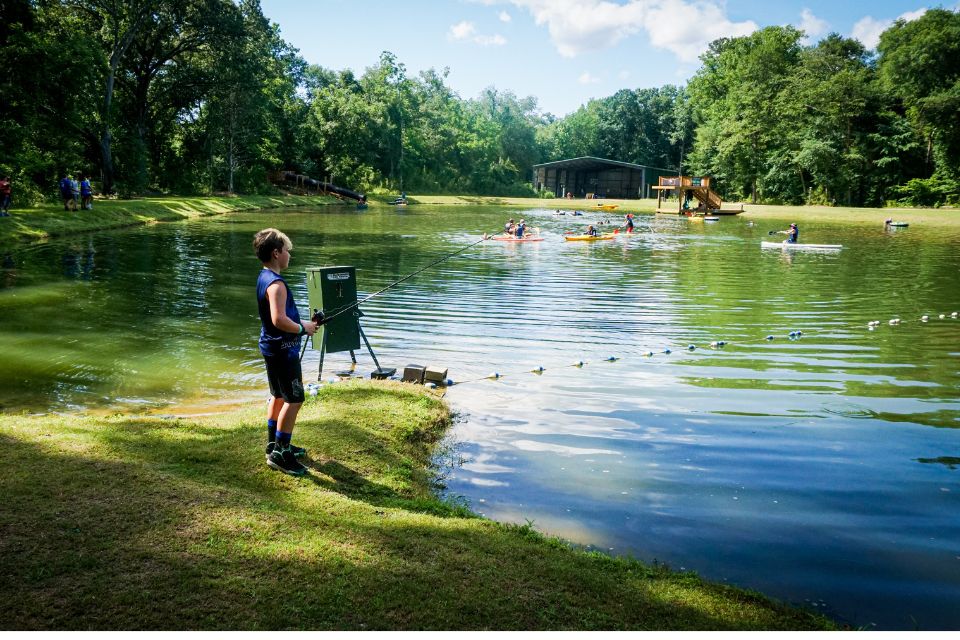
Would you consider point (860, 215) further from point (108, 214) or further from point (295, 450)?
point (295, 450)

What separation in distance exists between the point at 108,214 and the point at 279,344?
36347 millimetres

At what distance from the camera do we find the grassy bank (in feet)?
95.1

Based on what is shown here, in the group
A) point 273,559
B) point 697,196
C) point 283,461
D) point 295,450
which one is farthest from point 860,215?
point 273,559

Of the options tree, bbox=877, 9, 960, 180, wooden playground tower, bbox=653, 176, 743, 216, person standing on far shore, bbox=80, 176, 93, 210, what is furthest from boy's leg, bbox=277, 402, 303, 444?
tree, bbox=877, 9, 960, 180

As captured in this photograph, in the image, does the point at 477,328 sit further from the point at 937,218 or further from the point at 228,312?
the point at 937,218

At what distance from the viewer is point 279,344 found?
20.0ft

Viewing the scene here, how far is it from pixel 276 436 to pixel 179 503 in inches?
51.1

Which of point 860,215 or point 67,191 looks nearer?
point 67,191

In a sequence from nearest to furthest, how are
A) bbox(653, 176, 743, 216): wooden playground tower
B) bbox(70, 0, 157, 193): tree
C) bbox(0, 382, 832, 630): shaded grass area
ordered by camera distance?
Result: 1. bbox(0, 382, 832, 630): shaded grass area
2. bbox(70, 0, 157, 193): tree
3. bbox(653, 176, 743, 216): wooden playground tower

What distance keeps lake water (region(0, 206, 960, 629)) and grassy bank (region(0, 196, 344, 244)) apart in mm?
3753

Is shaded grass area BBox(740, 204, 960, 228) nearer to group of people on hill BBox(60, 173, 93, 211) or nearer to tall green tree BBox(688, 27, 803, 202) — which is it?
tall green tree BBox(688, 27, 803, 202)

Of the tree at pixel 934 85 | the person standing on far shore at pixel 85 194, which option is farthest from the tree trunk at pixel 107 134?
the tree at pixel 934 85

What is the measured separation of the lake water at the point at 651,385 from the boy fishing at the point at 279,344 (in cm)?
181

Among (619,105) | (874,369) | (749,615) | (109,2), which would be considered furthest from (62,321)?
(619,105)
